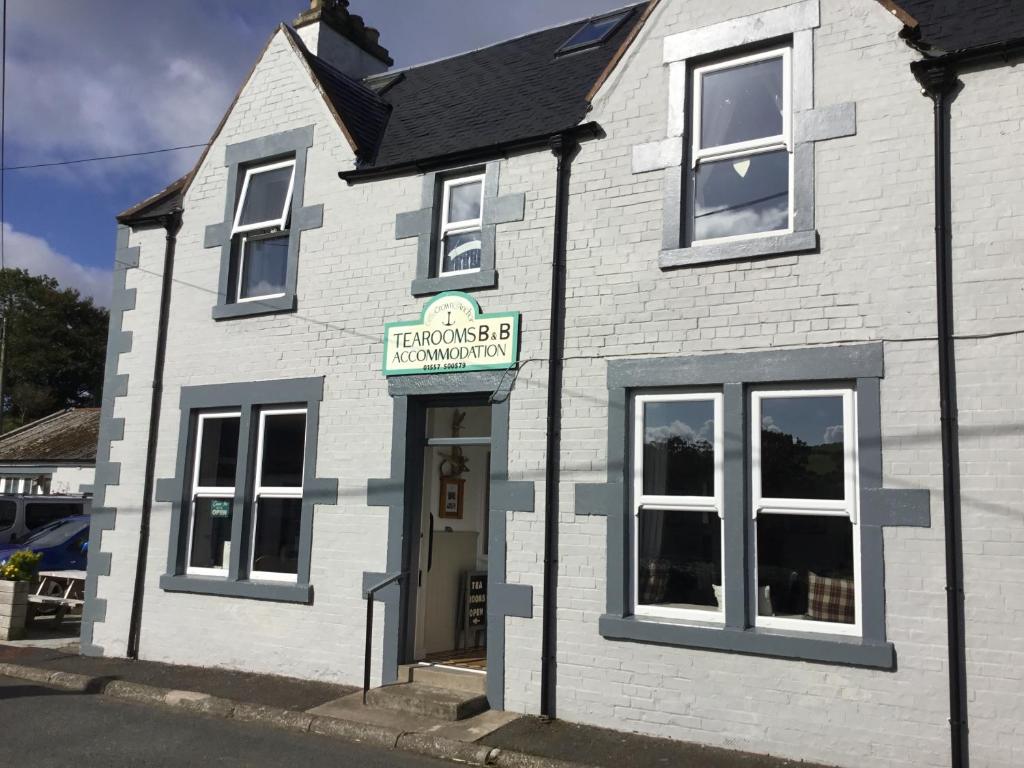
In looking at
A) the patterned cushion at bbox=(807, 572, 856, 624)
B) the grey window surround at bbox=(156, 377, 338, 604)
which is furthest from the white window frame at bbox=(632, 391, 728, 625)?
the grey window surround at bbox=(156, 377, 338, 604)

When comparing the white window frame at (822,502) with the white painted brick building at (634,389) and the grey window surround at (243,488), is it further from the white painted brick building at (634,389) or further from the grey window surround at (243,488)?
the grey window surround at (243,488)

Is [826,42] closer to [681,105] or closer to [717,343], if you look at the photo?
[681,105]

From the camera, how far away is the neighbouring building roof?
29156 millimetres

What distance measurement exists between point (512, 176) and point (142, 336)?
5242mm

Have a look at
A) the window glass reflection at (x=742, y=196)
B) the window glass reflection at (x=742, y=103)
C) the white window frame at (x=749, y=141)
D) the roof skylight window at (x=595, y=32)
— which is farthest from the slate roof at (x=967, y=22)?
the roof skylight window at (x=595, y=32)

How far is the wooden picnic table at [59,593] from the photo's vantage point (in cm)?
1252

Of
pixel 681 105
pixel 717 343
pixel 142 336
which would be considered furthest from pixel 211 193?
pixel 717 343

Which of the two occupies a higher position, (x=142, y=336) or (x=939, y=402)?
(x=142, y=336)

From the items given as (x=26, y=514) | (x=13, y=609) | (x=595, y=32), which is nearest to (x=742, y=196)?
A: (x=595, y=32)

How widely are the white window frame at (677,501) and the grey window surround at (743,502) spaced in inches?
Result: 2.0

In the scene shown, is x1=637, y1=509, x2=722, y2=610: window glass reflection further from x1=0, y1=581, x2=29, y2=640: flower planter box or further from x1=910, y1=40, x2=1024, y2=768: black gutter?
x1=0, y1=581, x2=29, y2=640: flower planter box

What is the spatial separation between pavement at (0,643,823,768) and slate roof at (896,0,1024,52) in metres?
5.59

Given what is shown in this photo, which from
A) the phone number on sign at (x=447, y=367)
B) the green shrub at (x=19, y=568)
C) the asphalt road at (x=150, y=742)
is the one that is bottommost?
the asphalt road at (x=150, y=742)

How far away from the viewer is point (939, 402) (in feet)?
21.2
